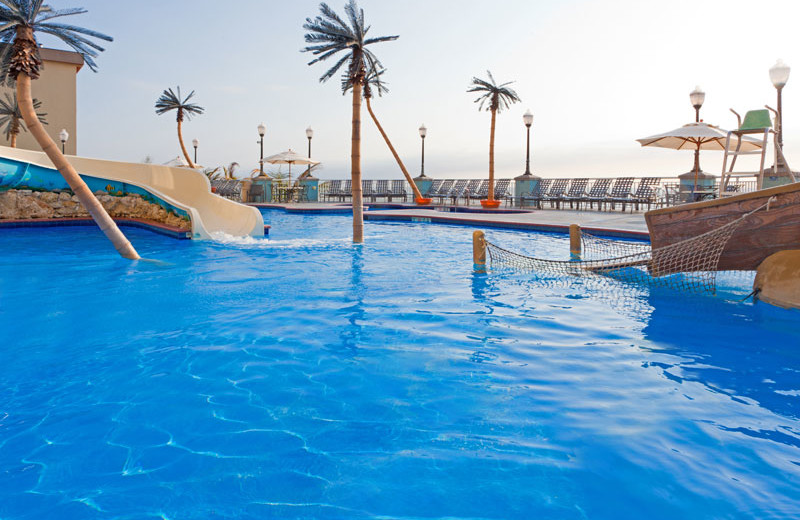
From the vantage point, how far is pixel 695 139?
47.2 ft

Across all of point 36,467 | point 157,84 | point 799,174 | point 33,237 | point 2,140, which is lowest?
point 36,467

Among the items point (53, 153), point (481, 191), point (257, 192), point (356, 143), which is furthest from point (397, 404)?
point (257, 192)

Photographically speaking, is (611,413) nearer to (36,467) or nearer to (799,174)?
(36,467)

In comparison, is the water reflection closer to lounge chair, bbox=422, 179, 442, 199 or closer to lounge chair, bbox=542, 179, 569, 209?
lounge chair, bbox=542, 179, 569, 209

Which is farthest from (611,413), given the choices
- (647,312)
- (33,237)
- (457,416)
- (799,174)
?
(799,174)

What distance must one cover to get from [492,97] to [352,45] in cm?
1213

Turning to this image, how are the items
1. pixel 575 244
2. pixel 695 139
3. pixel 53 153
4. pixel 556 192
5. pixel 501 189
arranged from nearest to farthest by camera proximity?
1. pixel 53 153
2. pixel 575 244
3. pixel 695 139
4. pixel 556 192
5. pixel 501 189

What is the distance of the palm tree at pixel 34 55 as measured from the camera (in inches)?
319

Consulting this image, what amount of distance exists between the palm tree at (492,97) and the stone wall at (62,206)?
13.0 metres

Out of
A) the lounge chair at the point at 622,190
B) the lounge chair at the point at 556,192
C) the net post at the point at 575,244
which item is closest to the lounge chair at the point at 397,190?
the lounge chair at the point at 556,192

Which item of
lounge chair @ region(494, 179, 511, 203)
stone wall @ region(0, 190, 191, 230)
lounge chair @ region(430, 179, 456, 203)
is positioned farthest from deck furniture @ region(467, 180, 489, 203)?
stone wall @ region(0, 190, 191, 230)

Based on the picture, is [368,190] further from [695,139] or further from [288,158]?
[695,139]

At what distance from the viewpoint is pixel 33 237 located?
12.5 m

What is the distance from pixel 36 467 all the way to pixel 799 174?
19810 millimetres
